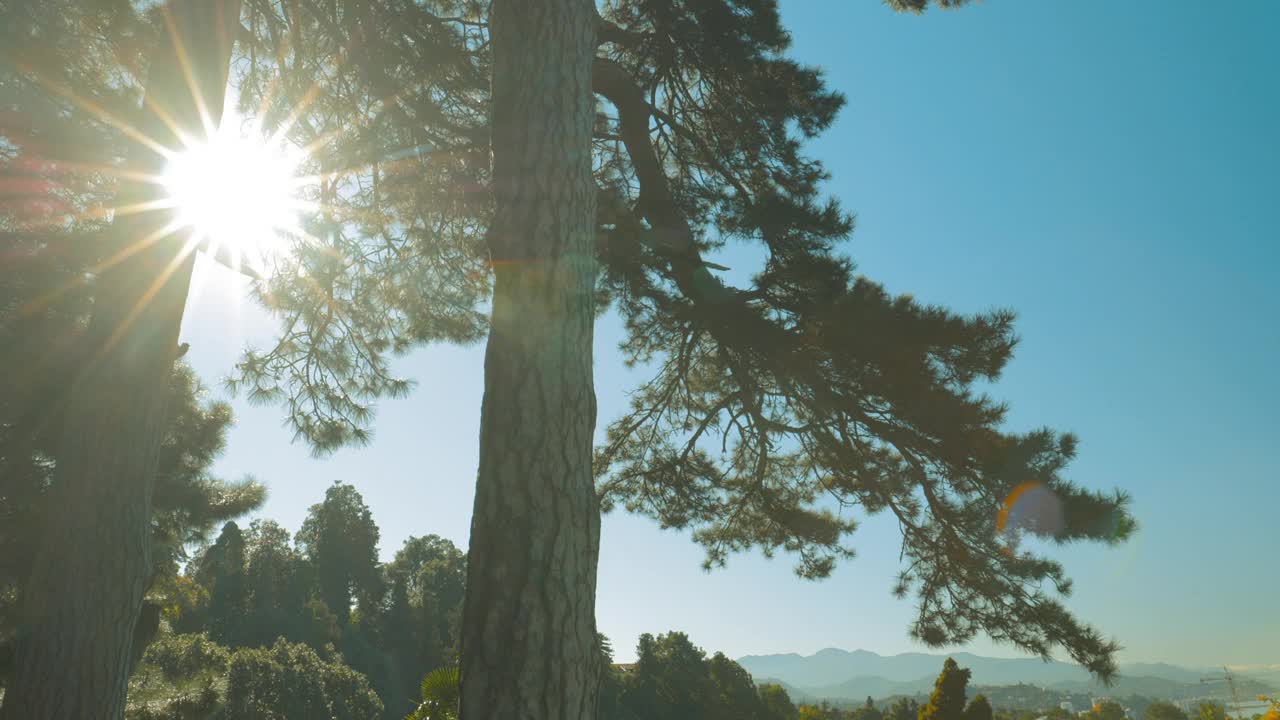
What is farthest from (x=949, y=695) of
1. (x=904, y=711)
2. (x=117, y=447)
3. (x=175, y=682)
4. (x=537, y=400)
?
(x=175, y=682)

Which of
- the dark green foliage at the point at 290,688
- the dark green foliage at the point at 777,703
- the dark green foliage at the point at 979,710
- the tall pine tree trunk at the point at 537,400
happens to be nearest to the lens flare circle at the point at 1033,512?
the tall pine tree trunk at the point at 537,400

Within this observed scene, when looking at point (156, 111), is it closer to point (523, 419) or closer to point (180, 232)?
A: point (180, 232)

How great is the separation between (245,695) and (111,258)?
19762mm

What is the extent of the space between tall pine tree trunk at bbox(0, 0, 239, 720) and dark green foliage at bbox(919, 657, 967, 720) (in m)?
15.4

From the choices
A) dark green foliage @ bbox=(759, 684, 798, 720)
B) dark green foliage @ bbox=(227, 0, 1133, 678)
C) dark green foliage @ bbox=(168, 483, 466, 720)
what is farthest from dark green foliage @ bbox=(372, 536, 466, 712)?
dark green foliage @ bbox=(227, 0, 1133, 678)

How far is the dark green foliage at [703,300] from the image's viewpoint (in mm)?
4016

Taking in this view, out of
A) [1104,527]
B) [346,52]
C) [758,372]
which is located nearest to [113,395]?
[346,52]

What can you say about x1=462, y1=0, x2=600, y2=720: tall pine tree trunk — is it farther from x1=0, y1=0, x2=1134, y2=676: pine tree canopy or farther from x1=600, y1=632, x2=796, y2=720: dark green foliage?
x1=600, y1=632, x2=796, y2=720: dark green foliage

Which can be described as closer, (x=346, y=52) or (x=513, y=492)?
(x=513, y=492)

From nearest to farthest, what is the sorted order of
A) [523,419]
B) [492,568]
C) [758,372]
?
[492,568] < [523,419] < [758,372]

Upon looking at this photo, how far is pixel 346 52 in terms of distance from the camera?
16.2 ft

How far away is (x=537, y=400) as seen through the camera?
6.84 ft

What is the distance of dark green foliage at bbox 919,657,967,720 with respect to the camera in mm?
13875

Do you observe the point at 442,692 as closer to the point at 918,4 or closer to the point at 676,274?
the point at 676,274
